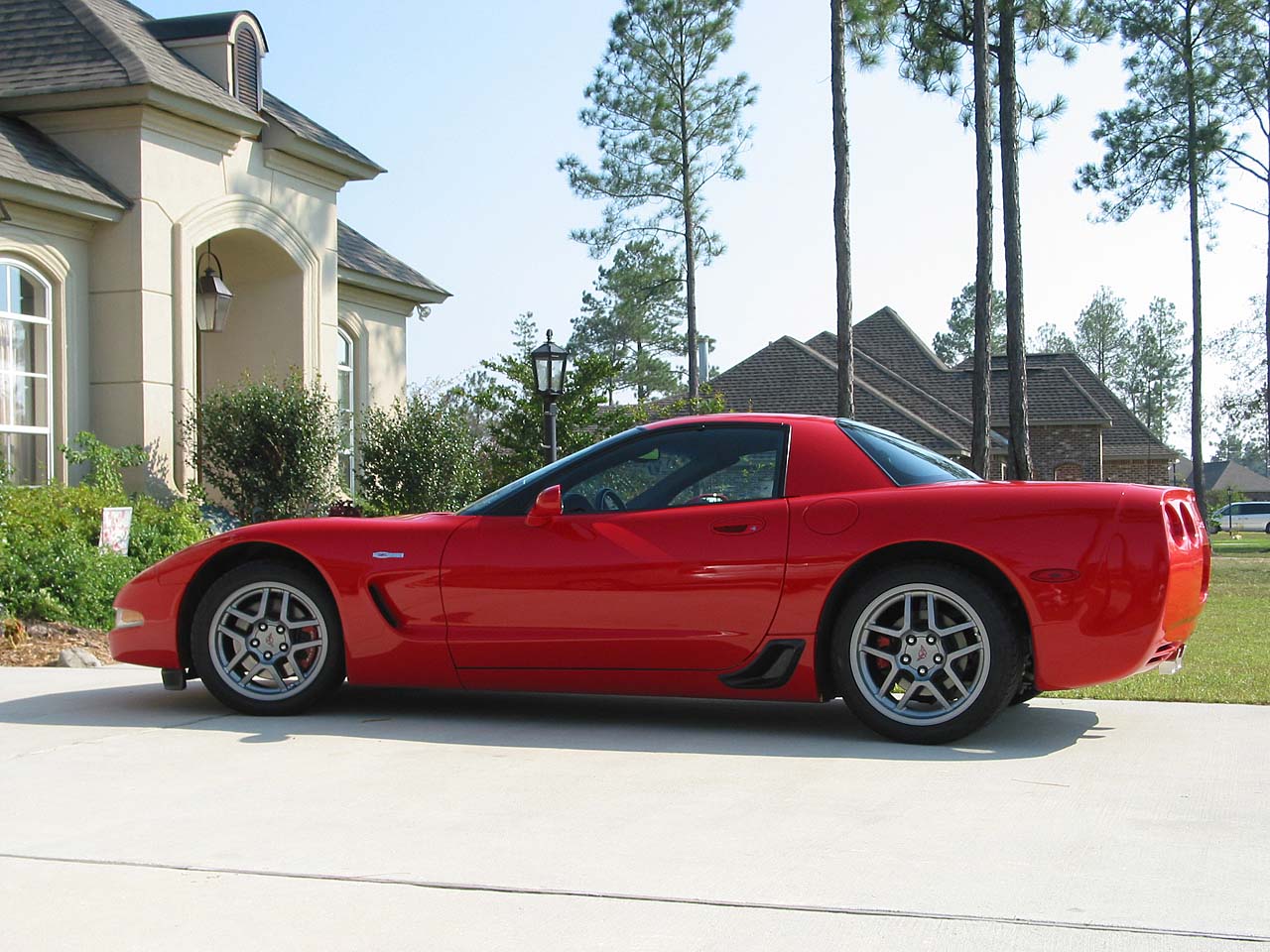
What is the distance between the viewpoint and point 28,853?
377 centimetres

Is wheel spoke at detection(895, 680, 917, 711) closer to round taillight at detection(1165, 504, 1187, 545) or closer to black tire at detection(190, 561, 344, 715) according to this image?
round taillight at detection(1165, 504, 1187, 545)

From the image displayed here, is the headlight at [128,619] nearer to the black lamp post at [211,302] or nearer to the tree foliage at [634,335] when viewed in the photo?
the black lamp post at [211,302]

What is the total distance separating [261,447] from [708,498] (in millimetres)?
9503

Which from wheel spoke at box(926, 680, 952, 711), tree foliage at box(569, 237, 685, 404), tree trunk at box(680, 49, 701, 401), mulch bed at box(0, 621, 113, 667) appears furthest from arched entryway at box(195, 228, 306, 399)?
tree foliage at box(569, 237, 685, 404)

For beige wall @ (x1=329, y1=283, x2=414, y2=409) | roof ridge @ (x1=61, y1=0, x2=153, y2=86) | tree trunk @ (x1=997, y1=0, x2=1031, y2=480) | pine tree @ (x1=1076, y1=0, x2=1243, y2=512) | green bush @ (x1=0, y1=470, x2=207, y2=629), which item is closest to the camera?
green bush @ (x1=0, y1=470, x2=207, y2=629)

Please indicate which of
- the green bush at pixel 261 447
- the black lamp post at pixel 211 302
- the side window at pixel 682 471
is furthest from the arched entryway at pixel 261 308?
the side window at pixel 682 471

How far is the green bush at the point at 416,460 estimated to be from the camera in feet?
52.7

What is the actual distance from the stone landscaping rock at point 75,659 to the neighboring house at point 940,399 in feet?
106

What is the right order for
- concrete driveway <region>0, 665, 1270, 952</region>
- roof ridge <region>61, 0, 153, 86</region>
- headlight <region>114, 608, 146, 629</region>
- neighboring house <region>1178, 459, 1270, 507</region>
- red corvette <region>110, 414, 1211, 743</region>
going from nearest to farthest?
1. concrete driveway <region>0, 665, 1270, 952</region>
2. red corvette <region>110, 414, 1211, 743</region>
3. headlight <region>114, 608, 146, 629</region>
4. roof ridge <region>61, 0, 153, 86</region>
5. neighboring house <region>1178, 459, 1270, 507</region>

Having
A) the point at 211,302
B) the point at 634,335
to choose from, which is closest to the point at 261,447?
the point at 211,302

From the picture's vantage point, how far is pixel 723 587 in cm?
540

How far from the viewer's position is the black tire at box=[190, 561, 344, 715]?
5.91 m

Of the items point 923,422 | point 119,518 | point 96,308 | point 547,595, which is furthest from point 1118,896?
point 923,422

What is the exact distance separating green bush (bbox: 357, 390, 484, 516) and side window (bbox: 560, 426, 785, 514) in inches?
411
